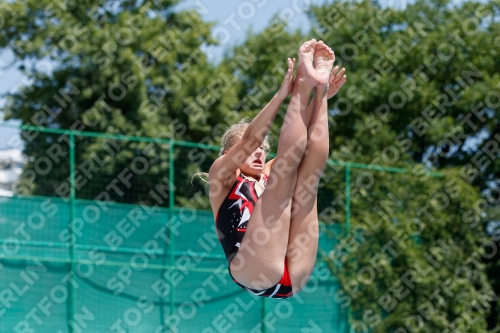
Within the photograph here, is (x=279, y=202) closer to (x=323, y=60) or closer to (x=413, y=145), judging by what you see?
(x=323, y=60)

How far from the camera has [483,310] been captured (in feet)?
32.0

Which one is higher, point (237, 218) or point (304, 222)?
point (304, 222)

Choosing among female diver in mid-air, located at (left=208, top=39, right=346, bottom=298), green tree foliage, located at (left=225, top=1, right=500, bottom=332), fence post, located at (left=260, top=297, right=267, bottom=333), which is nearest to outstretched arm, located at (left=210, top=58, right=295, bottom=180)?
female diver in mid-air, located at (left=208, top=39, right=346, bottom=298)

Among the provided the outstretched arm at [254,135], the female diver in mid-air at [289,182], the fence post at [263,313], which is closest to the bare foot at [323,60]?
the female diver in mid-air at [289,182]

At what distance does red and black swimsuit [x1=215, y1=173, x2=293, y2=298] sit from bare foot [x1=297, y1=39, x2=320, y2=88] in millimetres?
779

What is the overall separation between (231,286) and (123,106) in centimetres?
594

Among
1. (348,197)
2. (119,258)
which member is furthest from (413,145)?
(119,258)

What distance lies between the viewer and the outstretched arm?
3596 mm

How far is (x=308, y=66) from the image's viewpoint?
3.54 metres

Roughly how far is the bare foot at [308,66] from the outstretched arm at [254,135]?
0.05 metres

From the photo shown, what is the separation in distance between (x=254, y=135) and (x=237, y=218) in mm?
524

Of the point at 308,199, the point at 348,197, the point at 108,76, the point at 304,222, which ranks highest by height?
the point at 308,199

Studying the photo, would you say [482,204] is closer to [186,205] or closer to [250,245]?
[186,205]

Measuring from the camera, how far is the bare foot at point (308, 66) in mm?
3512
